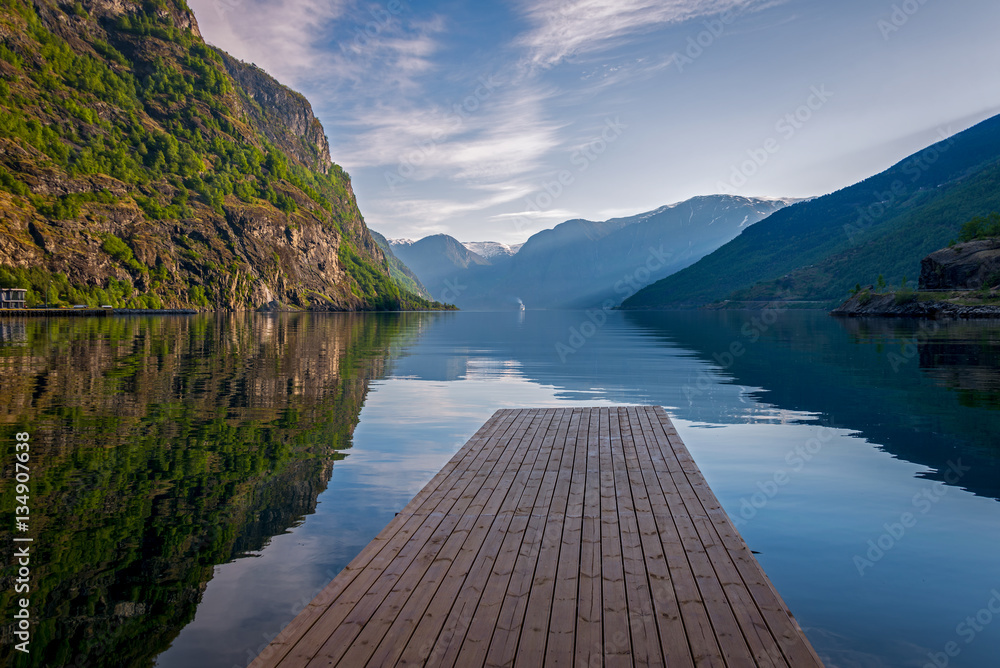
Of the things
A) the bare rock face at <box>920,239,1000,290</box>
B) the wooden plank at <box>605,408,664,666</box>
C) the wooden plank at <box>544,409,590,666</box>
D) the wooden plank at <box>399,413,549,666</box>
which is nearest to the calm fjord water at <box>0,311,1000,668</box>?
the wooden plank at <box>605,408,664,666</box>

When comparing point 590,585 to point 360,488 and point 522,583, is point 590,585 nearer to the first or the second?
point 522,583

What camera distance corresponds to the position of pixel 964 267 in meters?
131

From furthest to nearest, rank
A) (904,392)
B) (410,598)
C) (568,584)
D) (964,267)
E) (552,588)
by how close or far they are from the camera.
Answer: (964,267) < (904,392) < (568,584) < (552,588) < (410,598)

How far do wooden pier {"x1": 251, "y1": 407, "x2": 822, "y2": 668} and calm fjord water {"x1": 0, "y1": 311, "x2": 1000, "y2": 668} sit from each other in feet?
4.26

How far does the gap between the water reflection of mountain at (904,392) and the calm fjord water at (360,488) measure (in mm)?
142

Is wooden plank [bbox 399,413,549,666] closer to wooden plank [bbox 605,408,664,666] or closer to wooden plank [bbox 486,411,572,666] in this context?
wooden plank [bbox 486,411,572,666]

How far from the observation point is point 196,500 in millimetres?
11906

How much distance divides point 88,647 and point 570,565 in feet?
18.2

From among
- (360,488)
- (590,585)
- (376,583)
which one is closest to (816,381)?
(360,488)

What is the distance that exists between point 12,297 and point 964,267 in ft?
645

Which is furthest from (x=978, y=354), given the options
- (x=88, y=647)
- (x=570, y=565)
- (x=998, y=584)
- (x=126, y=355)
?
(x=126, y=355)

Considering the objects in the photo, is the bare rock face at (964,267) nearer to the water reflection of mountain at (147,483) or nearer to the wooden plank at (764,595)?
the water reflection of mountain at (147,483)

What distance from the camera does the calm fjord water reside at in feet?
25.0

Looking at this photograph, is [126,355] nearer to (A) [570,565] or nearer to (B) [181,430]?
(B) [181,430]
